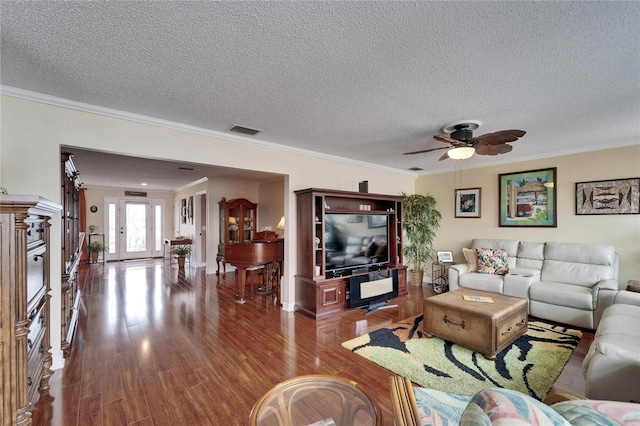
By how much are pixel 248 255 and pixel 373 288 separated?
6.71 feet

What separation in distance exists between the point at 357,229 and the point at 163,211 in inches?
303

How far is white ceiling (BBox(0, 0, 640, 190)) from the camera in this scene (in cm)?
146

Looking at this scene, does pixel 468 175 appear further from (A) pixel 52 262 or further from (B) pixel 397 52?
(A) pixel 52 262

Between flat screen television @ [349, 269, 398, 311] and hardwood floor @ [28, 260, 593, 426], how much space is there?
174 millimetres

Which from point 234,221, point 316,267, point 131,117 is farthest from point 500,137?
point 234,221

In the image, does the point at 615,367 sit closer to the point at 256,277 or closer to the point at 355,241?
the point at 355,241

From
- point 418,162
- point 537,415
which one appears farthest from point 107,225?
point 537,415

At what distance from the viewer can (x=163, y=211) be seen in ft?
30.9

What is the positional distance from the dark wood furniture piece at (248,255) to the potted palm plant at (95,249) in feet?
19.3

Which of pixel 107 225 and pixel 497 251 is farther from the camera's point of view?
pixel 107 225

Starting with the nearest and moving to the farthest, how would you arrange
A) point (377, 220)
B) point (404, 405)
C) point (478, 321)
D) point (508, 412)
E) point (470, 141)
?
point (508, 412)
point (404, 405)
point (478, 321)
point (470, 141)
point (377, 220)

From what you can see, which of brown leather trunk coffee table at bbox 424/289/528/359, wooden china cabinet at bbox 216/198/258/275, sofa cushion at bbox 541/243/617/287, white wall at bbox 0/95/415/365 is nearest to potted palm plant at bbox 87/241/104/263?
wooden china cabinet at bbox 216/198/258/275

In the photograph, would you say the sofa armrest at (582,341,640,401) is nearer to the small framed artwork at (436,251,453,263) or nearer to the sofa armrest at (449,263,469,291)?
the sofa armrest at (449,263,469,291)

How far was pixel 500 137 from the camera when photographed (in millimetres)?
2664
